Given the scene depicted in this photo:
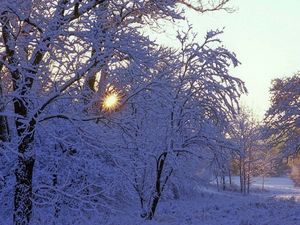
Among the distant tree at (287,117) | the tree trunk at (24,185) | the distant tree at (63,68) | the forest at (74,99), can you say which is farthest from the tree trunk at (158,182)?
the distant tree at (287,117)

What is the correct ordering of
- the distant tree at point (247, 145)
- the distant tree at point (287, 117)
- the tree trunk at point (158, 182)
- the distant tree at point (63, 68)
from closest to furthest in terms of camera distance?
1. the distant tree at point (63, 68)
2. the tree trunk at point (158, 182)
3. the distant tree at point (287, 117)
4. the distant tree at point (247, 145)

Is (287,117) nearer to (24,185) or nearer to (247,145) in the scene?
(24,185)

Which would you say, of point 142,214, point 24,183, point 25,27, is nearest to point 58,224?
point 24,183

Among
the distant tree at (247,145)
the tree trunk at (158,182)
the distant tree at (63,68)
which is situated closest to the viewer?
the distant tree at (63,68)

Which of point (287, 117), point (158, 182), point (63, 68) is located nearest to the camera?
point (63, 68)

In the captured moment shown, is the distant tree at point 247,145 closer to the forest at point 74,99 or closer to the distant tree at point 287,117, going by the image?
the distant tree at point 287,117

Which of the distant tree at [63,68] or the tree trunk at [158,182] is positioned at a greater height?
the distant tree at [63,68]

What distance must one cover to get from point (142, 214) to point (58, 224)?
21.5ft

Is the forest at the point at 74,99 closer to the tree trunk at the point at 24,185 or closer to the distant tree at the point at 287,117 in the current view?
the tree trunk at the point at 24,185

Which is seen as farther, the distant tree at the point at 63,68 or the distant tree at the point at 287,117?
the distant tree at the point at 287,117

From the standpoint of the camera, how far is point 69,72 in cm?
697

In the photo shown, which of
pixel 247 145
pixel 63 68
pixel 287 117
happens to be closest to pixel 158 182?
pixel 63 68

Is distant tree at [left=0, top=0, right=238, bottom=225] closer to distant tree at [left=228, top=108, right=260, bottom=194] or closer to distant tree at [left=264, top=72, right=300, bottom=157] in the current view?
distant tree at [left=264, top=72, right=300, bottom=157]

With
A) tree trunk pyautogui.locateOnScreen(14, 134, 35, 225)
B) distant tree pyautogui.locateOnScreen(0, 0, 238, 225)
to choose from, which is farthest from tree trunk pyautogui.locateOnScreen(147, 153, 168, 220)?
tree trunk pyautogui.locateOnScreen(14, 134, 35, 225)
